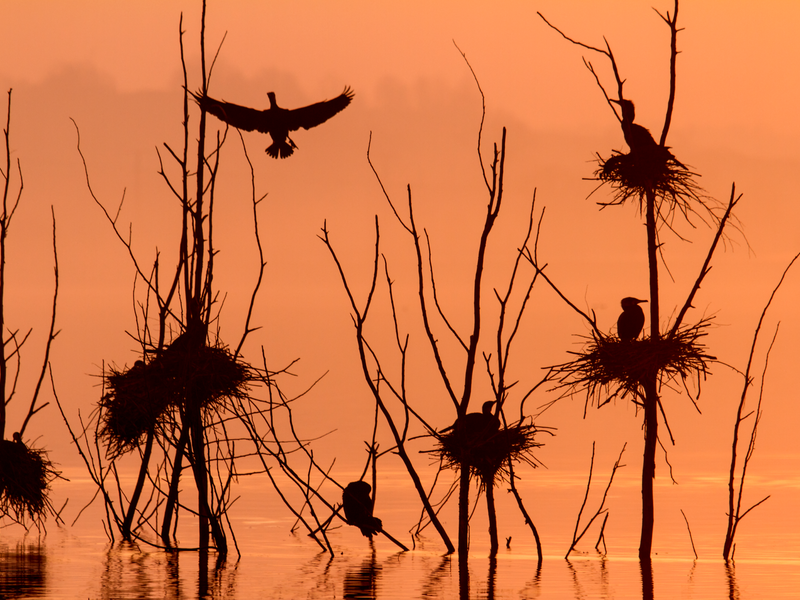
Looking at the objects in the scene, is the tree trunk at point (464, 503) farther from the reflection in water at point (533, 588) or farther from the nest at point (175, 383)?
the nest at point (175, 383)

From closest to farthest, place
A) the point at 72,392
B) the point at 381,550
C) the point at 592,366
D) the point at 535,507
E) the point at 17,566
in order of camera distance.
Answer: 1. the point at 17,566
2. the point at 592,366
3. the point at 381,550
4. the point at 535,507
5. the point at 72,392

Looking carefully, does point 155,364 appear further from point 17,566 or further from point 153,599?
point 153,599

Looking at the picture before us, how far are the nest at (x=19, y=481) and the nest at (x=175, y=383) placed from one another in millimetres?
762

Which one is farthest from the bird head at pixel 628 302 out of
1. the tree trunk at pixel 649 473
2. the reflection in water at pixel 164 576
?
the reflection in water at pixel 164 576

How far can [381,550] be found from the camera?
335 inches

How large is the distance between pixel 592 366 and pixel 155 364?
331 centimetres

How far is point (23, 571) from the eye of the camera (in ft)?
22.5

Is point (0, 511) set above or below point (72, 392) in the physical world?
below

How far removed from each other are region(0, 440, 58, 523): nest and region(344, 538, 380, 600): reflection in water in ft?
8.87

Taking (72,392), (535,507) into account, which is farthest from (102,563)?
(72,392)

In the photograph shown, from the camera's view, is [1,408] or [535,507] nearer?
[1,408]

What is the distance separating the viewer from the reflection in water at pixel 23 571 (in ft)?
19.7

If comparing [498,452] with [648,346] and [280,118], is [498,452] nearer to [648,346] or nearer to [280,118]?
[648,346]

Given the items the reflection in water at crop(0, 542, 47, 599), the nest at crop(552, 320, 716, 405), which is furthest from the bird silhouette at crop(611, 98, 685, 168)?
the reflection in water at crop(0, 542, 47, 599)
